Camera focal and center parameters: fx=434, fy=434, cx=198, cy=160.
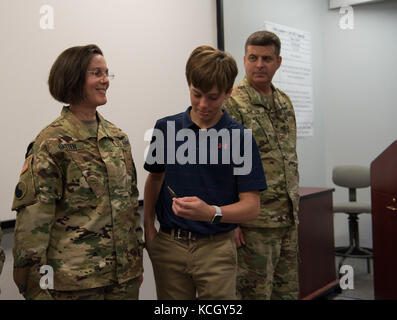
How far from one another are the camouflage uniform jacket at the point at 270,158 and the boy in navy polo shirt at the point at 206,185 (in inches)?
16.3

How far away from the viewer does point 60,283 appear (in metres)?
1.37

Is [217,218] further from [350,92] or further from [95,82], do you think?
[350,92]

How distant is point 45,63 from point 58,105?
0.70 ft

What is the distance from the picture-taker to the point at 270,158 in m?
1.95

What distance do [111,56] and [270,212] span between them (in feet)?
4.10

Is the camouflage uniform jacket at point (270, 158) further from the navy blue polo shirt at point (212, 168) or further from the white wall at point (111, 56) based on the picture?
the white wall at point (111, 56)

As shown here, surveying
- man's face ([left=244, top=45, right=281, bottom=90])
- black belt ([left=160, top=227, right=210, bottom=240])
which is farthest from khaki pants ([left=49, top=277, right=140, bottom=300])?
man's face ([left=244, top=45, right=281, bottom=90])

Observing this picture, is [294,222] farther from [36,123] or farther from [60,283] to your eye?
[36,123]

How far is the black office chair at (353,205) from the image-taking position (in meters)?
3.94

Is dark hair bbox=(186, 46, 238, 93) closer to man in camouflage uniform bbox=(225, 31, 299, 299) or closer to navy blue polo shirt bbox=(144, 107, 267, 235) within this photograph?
navy blue polo shirt bbox=(144, 107, 267, 235)

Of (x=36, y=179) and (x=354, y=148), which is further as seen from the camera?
(x=354, y=148)

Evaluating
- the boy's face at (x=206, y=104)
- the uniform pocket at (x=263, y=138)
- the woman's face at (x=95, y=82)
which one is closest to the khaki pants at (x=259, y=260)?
the uniform pocket at (x=263, y=138)

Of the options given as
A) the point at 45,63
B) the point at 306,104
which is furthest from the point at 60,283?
the point at 306,104

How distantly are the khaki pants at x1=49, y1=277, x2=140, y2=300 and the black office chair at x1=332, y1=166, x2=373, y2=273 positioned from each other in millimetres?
2804
